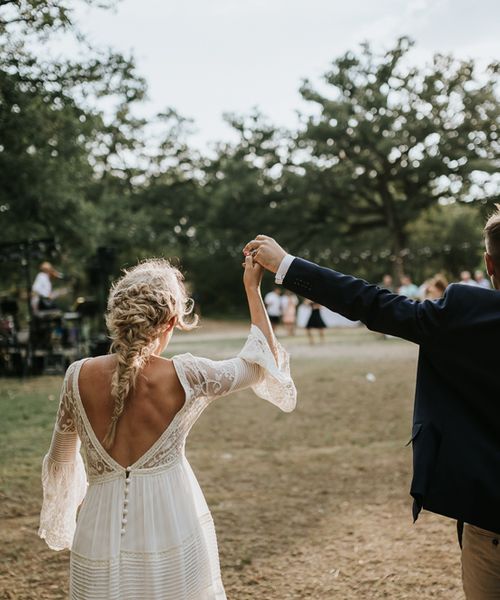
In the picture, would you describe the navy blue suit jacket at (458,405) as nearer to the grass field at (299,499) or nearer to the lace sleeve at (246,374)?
the lace sleeve at (246,374)

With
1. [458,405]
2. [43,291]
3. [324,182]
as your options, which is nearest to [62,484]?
[458,405]

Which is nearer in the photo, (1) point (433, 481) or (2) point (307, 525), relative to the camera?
(1) point (433, 481)

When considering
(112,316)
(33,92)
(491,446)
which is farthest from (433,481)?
(33,92)

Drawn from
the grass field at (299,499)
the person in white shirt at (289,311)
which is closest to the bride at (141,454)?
the grass field at (299,499)

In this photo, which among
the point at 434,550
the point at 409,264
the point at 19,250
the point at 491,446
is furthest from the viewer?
the point at 409,264

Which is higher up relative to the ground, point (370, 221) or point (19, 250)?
point (370, 221)

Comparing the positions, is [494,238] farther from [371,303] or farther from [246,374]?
[246,374]

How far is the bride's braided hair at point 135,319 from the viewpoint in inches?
84.3

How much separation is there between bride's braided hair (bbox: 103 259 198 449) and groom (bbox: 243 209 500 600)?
697 millimetres

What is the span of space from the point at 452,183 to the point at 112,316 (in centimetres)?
3204

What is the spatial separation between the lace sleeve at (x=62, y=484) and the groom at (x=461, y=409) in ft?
4.10

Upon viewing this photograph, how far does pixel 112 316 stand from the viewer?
7.21ft

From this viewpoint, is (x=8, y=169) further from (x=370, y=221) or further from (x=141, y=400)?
(x=370, y=221)

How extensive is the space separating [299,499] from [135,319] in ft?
12.6
